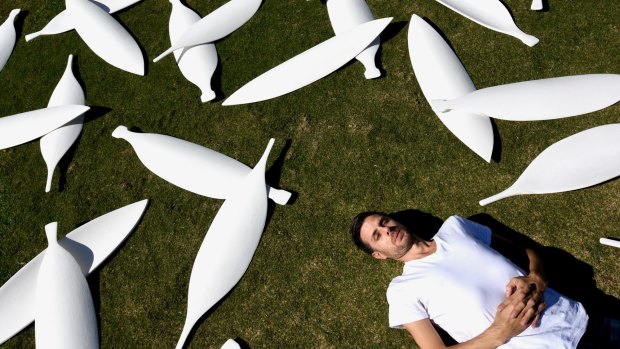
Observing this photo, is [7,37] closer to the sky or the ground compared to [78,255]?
closer to the sky

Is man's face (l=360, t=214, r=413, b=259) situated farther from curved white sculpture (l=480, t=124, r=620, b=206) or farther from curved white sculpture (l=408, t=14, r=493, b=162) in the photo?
curved white sculpture (l=408, t=14, r=493, b=162)

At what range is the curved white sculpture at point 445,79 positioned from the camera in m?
2.09

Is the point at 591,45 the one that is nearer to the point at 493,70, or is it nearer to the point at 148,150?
the point at 493,70

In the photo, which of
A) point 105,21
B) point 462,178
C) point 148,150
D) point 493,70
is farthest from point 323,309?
point 105,21

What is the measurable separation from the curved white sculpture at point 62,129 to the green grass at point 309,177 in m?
0.05

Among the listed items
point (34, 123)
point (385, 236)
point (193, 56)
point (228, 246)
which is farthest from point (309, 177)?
point (34, 123)

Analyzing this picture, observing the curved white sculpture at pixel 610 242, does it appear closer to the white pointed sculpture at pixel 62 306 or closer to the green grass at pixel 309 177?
the green grass at pixel 309 177

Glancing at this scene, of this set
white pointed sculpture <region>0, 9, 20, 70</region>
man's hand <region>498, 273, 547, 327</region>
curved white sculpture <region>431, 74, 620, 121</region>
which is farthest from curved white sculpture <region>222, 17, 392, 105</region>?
white pointed sculpture <region>0, 9, 20, 70</region>

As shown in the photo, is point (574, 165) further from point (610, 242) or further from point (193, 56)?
point (193, 56)

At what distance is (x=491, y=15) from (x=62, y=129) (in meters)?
2.13

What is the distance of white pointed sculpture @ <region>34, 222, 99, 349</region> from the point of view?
207cm

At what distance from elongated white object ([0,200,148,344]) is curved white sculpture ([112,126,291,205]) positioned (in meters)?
0.20

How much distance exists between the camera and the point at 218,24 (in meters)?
2.49

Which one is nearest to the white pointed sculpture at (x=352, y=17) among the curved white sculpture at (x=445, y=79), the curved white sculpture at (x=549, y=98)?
the curved white sculpture at (x=445, y=79)
